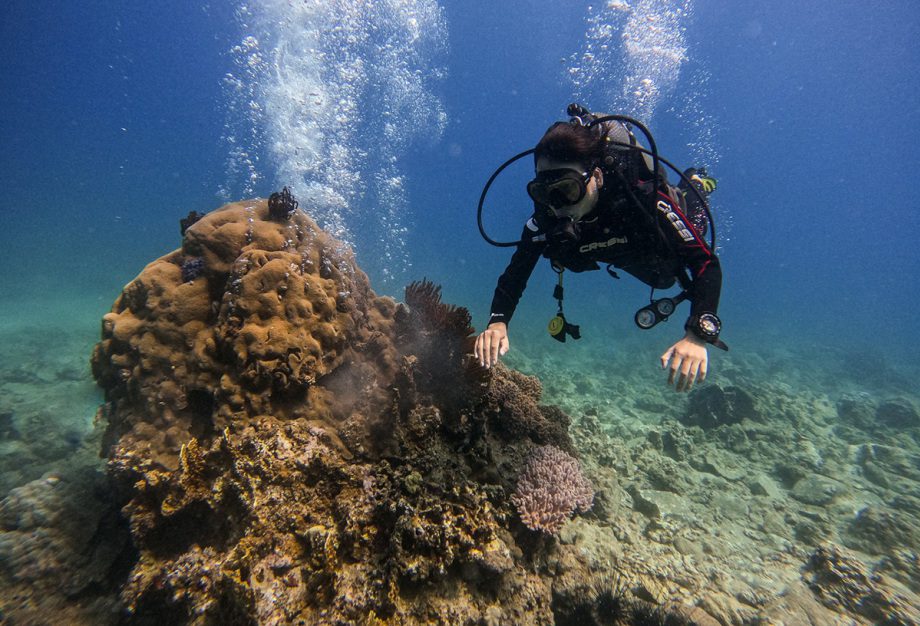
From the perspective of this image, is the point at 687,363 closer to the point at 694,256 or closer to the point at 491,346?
the point at 694,256

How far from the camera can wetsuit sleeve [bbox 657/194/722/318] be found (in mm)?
3551

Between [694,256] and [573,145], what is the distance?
161 cm

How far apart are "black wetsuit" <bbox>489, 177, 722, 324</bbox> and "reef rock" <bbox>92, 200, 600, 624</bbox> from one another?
100 centimetres

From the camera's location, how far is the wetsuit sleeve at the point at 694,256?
11.6 feet

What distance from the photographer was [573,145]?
3.73 m

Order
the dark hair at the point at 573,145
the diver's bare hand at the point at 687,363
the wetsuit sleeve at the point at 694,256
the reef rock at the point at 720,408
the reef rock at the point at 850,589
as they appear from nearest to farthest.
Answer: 1. the diver's bare hand at the point at 687,363
2. the wetsuit sleeve at the point at 694,256
3. the dark hair at the point at 573,145
4. the reef rock at the point at 850,589
5. the reef rock at the point at 720,408

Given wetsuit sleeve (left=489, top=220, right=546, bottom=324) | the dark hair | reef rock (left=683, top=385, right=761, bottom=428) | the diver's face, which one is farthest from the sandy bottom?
the dark hair

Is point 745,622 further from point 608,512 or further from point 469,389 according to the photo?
point 469,389

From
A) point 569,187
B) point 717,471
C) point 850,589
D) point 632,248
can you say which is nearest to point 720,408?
point 717,471

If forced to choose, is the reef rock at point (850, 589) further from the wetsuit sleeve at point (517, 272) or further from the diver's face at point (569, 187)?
the diver's face at point (569, 187)

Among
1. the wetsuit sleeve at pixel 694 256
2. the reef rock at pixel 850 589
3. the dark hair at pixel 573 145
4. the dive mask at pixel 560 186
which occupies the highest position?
the dark hair at pixel 573 145

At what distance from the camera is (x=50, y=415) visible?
10102 millimetres

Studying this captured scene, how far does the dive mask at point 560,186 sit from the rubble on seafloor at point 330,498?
5.21 feet

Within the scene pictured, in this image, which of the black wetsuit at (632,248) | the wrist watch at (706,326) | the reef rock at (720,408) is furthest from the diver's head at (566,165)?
the reef rock at (720,408)
